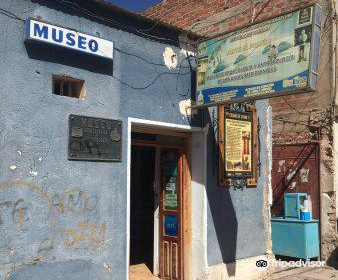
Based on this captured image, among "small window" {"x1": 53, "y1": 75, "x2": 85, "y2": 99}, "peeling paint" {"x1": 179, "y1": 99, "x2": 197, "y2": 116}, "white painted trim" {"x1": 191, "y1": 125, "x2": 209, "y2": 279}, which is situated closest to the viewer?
"small window" {"x1": 53, "y1": 75, "x2": 85, "y2": 99}

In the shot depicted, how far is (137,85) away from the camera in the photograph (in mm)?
6336

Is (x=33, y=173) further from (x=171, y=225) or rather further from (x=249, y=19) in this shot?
(x=249, y=19)

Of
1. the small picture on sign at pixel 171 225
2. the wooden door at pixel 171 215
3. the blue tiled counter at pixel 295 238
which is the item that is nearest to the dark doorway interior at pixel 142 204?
the wooden door at pixel 171 215

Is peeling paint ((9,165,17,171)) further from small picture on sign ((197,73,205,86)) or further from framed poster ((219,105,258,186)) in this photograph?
framed poster ((219,105,258,186))

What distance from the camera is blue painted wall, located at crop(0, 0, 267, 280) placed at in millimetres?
5012

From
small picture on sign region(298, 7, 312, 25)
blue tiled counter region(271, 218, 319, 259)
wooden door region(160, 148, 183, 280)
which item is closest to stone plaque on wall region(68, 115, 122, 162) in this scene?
wooden door region(160, 148, 183, 280)

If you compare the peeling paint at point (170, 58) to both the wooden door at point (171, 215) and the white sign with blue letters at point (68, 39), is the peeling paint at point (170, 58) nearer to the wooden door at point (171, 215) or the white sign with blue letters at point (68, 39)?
the white sign with blue letters at point (68, 39)

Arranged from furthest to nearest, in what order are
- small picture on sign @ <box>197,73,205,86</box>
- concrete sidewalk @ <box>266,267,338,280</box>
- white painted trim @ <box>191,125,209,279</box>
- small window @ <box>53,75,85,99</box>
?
concrete sidewalk @ <box>266,267,338,280</box>
white painted trim @ <box>191,125,209,279</box>
small picture on sign @ <box>197,73,205,86</box>
small window @ <box>53,75,85,99</box>

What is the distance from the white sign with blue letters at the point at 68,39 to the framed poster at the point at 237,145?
258 centimetres

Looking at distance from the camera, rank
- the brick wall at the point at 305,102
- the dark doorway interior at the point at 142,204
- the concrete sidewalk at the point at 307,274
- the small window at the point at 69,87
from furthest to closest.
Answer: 1. the brick wall at the point at 305,102
2. the dark doorway interior at the point at 142,204
3. the concrete sidewalk at the point at 307,274
4. the small window at the point at 69,87

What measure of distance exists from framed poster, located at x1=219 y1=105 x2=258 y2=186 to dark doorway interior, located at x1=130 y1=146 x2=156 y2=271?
55.5 inches

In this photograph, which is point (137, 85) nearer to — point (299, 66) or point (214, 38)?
point (214, 38)

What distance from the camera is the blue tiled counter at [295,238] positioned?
945 centimetres

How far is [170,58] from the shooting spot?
6.90m
